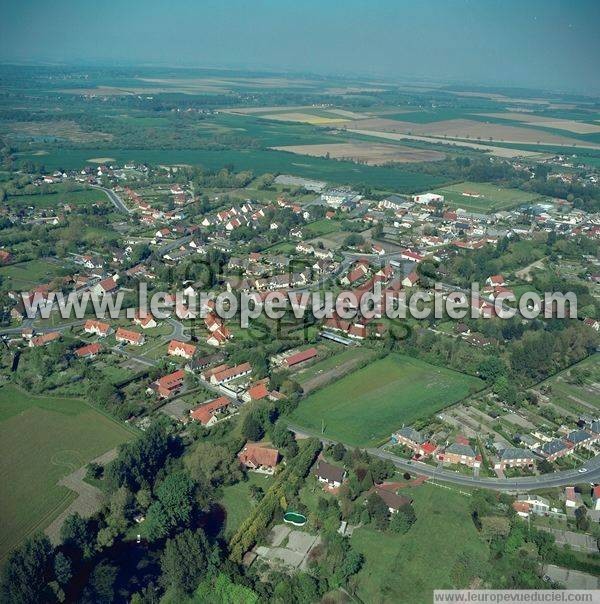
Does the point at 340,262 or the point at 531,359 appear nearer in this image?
the point at 531,359

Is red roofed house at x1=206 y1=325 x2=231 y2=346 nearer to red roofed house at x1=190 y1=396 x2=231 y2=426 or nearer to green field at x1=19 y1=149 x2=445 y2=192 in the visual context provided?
red roofed house at x1=190 y1=396 x2=231 y2=426

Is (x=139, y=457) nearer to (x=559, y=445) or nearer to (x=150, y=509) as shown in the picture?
(x=150, y=509)

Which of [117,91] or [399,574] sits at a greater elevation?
[117,91]

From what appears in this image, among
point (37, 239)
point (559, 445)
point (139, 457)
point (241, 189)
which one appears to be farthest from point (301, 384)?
point (241, 189)

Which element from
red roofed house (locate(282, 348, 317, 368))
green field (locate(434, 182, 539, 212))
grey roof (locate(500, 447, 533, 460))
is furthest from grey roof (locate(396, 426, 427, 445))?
green field (locate(434, 182, 539, 212))

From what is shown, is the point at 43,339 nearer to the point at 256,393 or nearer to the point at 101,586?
the point at 256,393

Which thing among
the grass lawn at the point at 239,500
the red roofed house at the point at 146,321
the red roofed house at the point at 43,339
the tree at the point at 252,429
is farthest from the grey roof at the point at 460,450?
the red roofed house at the point at 43,339
